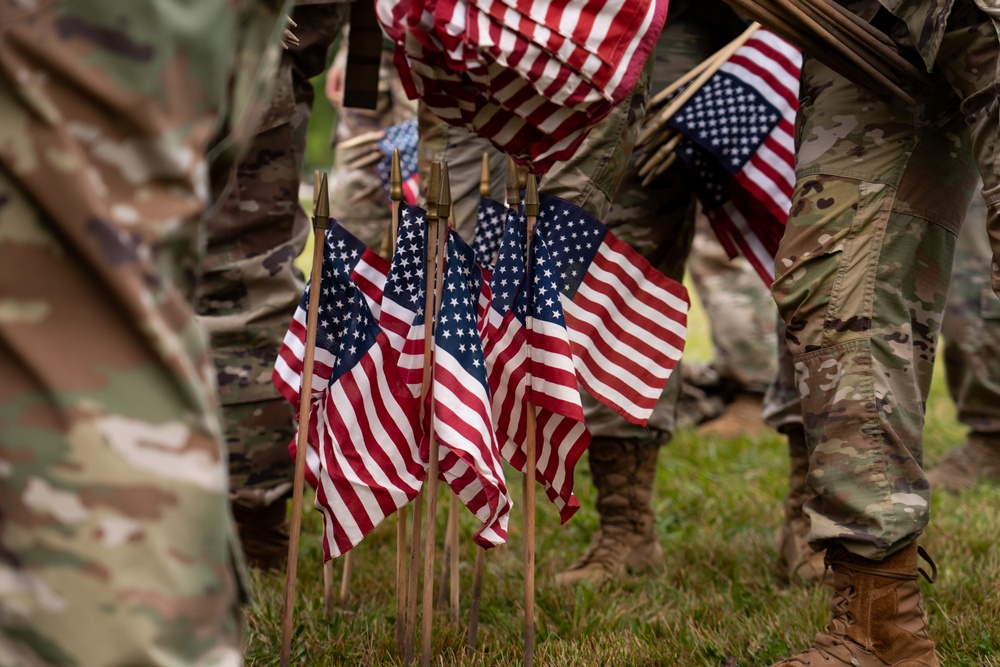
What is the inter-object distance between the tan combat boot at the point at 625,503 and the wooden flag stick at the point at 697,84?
1.07m

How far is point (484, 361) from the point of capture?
2.53 meters

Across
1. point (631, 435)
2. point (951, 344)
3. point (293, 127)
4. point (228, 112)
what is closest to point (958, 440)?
point (951, 344)

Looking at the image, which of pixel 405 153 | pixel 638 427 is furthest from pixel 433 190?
pixel 405 153

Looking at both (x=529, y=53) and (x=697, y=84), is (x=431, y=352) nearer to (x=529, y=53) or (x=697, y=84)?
(x=529, y=53)

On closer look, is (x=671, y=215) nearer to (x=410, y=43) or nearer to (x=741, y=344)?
(x=410, y=43)

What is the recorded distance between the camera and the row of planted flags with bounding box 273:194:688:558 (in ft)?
8.19

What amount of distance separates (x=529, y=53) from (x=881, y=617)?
155 centimetres

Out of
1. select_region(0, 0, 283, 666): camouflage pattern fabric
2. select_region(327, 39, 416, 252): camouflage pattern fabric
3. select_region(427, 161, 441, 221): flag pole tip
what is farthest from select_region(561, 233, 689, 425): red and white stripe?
select_region(327, 39, 416, 252): camouflage pattern fabric

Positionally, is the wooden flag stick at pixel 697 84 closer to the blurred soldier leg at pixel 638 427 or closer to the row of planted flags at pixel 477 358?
the blurred soldier leg at pixel 638 427

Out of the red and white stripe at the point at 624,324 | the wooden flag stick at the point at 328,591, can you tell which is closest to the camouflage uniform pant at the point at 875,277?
the red and white stripe at the point at 624,324

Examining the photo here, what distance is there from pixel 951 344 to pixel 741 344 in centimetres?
140

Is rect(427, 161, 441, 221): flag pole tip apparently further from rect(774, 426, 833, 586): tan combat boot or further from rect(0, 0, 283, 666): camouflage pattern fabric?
rect(774, 426, 833, 586): tan combat boot

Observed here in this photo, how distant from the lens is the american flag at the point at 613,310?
279 cm

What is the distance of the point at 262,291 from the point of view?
3518 mm
